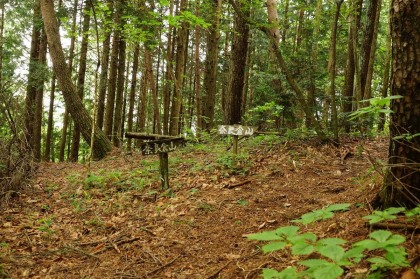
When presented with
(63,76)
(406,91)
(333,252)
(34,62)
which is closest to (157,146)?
(406,91)

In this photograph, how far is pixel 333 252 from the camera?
1.92 m

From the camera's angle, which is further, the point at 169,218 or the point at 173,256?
the point at 169,218

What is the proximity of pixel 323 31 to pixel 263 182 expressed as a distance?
35.7ft

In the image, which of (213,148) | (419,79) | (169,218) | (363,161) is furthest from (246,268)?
(213,148)

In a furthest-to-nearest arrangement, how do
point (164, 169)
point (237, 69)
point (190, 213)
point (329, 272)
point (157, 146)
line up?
point (237, 69), point (164, 169), point (157, 146), point (190, 213), point (329, 272)

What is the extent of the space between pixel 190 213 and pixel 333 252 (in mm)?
3790

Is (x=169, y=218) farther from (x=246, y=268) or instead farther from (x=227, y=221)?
(x=246, y=268)

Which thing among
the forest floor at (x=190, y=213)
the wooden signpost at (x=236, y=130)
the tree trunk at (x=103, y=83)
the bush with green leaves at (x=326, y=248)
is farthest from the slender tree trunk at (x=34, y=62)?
the bush with green leaves at (x=326, y=248)

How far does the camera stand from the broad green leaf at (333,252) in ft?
6.15

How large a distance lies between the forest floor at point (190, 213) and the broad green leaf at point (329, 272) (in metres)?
1.04

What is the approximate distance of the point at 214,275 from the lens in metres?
3.73

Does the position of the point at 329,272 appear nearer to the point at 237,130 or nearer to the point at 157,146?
the point at 157,146

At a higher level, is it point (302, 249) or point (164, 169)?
point (302, 249)

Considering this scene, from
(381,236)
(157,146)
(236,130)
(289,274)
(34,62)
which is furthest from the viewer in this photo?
(34,62)
